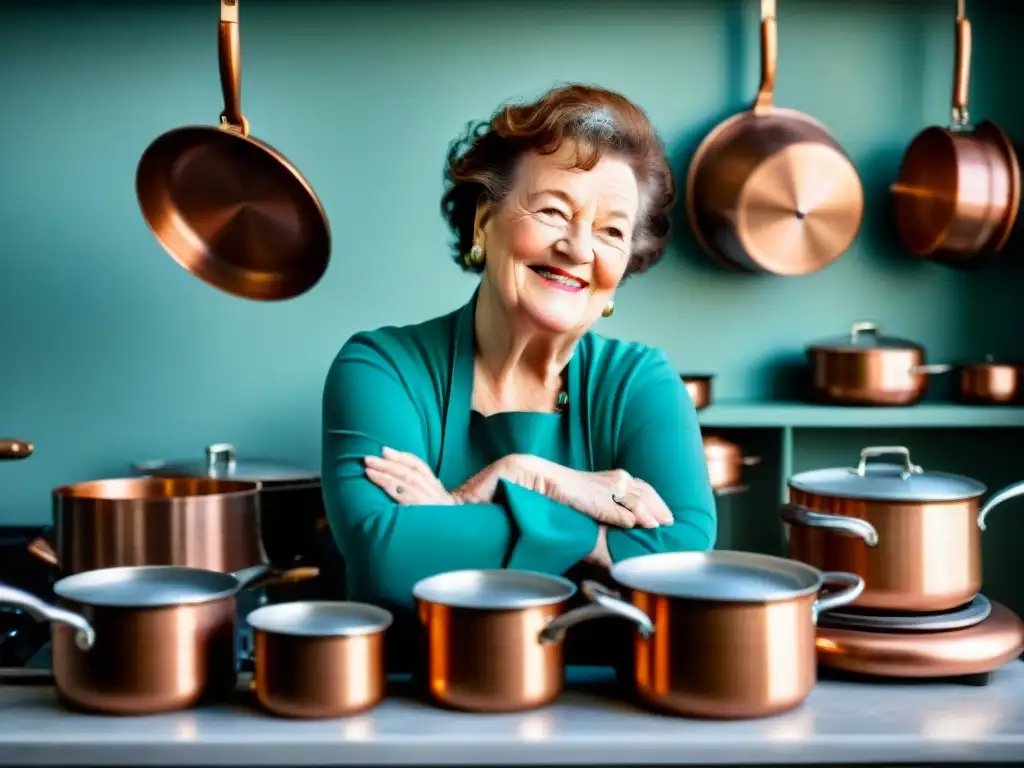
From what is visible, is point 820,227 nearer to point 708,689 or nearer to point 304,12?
point 304,12

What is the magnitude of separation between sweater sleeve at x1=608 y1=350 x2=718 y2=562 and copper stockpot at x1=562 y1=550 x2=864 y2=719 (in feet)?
1.43

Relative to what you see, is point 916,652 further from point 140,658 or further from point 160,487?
point 160,487

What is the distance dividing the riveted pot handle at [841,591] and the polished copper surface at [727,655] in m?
0.05

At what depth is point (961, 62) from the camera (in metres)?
2.77

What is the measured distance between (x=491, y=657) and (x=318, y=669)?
15cm

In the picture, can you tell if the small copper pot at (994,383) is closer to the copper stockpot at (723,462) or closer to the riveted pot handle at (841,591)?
the copper stockpot at (723,462)

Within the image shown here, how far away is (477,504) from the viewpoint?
1490 mm

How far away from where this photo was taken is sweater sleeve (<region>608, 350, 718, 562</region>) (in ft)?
4.93

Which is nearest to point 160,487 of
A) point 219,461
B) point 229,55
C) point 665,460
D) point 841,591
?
point 219,461

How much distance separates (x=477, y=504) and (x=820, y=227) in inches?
64.7

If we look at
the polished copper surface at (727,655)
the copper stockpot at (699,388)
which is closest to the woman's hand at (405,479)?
the polished copper surface at (727,655)

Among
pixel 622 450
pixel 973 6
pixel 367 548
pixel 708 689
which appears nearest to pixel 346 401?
pixel 367 548

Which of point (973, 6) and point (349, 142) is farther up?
point (973, 6)

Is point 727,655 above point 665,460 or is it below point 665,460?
below
